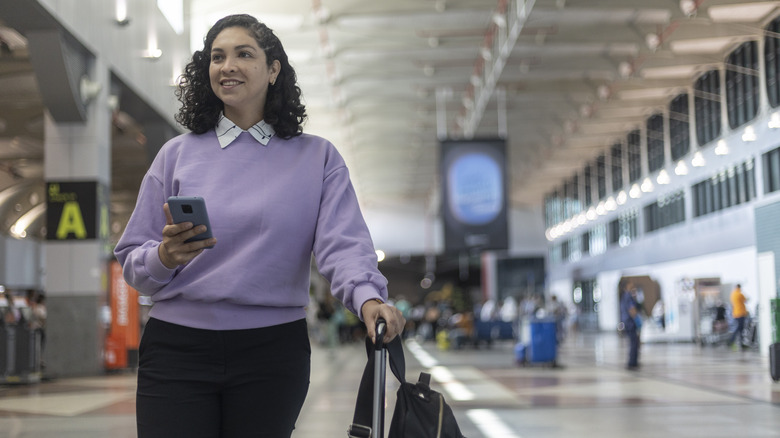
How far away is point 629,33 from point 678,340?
10.1 meters

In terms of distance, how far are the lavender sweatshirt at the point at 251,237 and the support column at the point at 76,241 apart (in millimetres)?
13838

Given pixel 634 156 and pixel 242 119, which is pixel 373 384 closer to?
pixel 242 119

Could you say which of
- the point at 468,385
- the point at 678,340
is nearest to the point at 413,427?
the point at 468,385

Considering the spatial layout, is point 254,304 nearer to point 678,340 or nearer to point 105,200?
point 105,200

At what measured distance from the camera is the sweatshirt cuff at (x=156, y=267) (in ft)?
6.91

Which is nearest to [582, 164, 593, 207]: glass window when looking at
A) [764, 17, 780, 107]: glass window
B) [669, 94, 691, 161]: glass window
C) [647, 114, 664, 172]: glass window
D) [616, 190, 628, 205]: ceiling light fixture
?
[616, 190, 628, 205]: ceiling light fixture

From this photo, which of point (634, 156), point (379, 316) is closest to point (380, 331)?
point (379, 316)

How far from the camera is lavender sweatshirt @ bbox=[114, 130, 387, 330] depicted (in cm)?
217

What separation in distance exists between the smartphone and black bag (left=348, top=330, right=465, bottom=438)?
1.63 ft

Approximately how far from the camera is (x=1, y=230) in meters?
39.1

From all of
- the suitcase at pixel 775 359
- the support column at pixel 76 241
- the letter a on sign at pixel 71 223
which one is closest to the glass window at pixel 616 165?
the support column at pixel 76 241

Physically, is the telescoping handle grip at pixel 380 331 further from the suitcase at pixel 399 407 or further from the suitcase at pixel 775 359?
the suitcase at pixel 775 359

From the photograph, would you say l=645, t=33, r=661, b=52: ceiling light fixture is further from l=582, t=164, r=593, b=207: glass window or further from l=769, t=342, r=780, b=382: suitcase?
l=582, t=164, r=593, b=207: glass window

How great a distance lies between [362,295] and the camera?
214 centimetres
